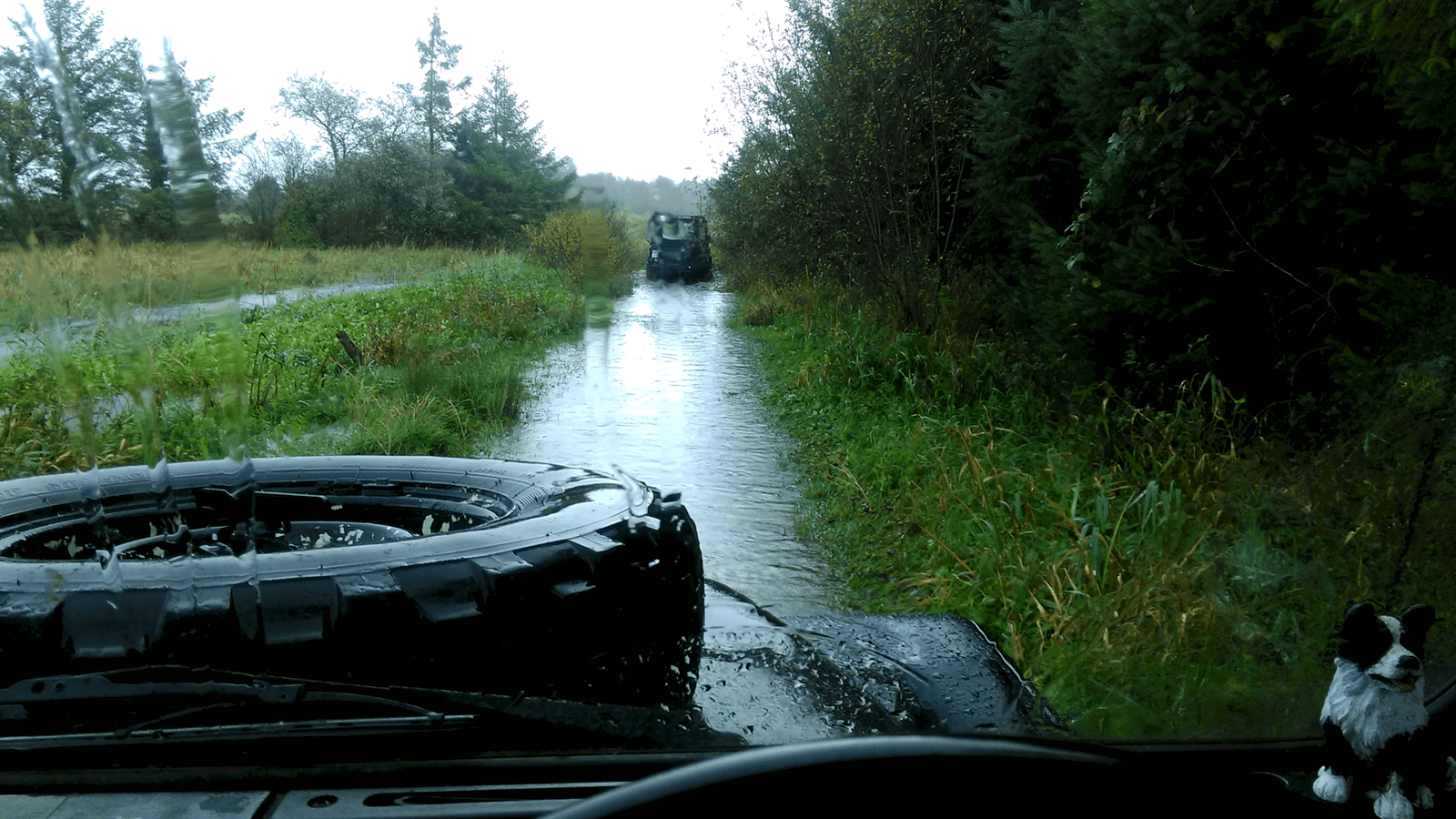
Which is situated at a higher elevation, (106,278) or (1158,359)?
(106,278)

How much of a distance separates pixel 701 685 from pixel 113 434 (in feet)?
2.61

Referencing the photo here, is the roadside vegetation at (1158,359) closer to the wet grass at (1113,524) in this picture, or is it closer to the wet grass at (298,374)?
the wet grass at (1113,524)

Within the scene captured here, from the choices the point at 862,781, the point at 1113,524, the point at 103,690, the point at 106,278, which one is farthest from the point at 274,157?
the point at 1113,524

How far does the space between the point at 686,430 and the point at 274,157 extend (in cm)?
93

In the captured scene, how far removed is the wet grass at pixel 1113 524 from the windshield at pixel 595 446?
0.01 m

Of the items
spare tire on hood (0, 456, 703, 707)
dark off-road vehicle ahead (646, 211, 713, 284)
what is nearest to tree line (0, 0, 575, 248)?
dark off-road vehicle ahead (646, 211, 713, 284)

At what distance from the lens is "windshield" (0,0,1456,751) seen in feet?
2.97

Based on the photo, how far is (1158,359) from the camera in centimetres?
333

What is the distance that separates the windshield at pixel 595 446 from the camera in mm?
905

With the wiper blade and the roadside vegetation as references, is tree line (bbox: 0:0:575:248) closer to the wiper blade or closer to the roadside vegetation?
the wiper blade

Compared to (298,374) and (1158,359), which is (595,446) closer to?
(298,374)

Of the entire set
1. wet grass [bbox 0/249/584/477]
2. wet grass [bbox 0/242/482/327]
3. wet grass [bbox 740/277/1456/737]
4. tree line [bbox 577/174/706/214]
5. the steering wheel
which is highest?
tree line [bbox 577/174/706/214]

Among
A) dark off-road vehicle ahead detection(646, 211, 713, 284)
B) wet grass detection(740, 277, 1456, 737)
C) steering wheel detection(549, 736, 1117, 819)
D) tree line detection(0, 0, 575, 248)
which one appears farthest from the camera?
dark off-road vehicle ahead detection(646, 211, 713, 284)

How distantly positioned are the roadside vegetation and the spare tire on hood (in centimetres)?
64
